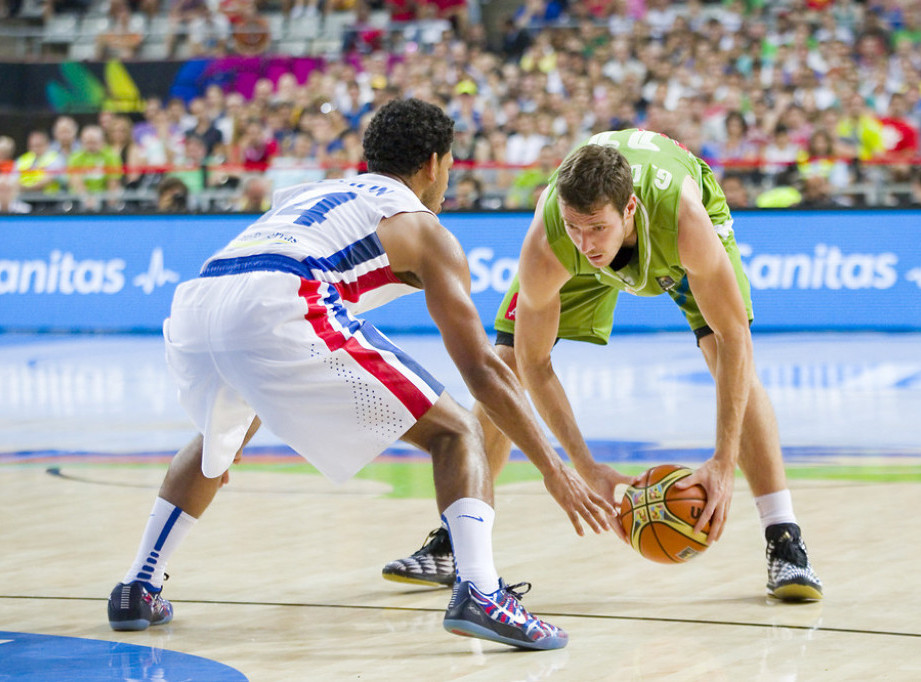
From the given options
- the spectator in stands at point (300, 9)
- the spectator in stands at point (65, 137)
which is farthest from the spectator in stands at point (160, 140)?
the spectator in stands at point (300, 9)

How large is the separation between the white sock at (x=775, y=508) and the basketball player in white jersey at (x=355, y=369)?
1.19m

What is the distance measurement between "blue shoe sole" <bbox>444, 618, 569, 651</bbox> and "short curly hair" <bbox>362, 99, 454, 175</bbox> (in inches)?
60.5

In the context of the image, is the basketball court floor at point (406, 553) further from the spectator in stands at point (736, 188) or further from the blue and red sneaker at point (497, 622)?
A: the spectator in stands at point (736, 188)

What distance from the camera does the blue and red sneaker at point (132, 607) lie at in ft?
15.6

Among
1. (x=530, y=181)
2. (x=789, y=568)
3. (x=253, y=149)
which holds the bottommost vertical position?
(x=253, y=149)

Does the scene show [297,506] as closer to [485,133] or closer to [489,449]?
[489,449]

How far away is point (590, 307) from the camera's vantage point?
5.84 meters

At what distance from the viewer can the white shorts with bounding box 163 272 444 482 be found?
4.42 metres

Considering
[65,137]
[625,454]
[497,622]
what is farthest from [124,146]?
[497,622]

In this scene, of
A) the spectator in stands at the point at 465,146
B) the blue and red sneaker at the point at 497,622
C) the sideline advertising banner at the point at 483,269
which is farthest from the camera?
the spectator in stands at the point at 465,146

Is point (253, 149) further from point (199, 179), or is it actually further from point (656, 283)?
point (656, 283)

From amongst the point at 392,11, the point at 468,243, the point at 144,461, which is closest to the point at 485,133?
the point at 468,243

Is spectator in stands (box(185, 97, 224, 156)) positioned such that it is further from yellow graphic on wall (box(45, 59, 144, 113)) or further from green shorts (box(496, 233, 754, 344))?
green shorts (box(496, 233, 754, 344))

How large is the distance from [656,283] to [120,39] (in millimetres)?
18188
